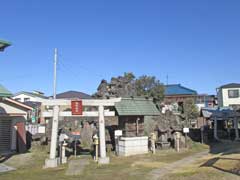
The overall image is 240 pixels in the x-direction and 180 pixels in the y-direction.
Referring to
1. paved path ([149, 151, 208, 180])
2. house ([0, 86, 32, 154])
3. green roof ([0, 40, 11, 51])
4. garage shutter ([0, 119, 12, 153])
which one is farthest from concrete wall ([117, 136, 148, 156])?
green roof ([0, 40, 11, 51])

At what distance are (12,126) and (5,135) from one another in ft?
2.24

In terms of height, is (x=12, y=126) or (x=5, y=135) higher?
(x=12, y=126)

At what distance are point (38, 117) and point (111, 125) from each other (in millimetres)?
18382

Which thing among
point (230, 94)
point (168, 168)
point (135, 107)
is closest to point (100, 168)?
point (168, 168)

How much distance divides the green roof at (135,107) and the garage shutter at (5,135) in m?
7.04

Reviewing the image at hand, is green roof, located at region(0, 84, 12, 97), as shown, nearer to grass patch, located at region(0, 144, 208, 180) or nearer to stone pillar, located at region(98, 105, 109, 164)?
grass patch, located at region(0, 144, 208, 180)

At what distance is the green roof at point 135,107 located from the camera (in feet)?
55.2

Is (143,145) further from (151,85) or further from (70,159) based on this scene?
(151,85)

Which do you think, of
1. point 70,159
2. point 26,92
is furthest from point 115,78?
point 26,92

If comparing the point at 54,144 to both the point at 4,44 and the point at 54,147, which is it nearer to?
the point at 54,147

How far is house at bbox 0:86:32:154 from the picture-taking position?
669 inches

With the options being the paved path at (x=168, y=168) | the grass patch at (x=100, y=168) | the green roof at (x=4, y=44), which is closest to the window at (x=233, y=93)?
the grass patch at (x=100, y=168)

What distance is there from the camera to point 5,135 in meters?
17.3

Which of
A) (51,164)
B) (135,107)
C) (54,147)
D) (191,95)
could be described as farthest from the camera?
(191,95)
